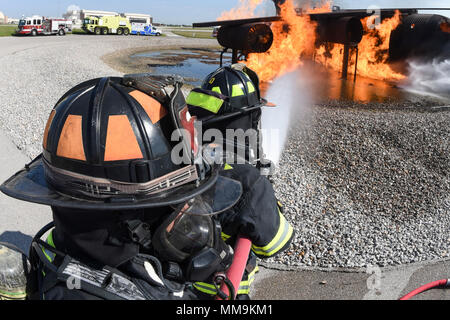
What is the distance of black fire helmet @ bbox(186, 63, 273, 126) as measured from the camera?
3664mm

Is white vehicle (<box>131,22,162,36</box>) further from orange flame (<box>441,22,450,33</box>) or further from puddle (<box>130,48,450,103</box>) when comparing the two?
orange flame (<box>441,22,450,33</box>)

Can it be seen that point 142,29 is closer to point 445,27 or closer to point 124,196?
point 445,27

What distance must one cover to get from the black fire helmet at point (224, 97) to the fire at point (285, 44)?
11503 mm

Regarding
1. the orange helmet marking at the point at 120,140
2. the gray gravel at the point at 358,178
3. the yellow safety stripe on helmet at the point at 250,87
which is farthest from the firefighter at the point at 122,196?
the gray gravel at the point at 358,178

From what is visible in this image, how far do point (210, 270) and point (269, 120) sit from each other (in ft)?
27.2

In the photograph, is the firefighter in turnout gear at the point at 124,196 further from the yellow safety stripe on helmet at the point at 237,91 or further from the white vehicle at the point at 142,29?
the white vehicle at the point at 142,29

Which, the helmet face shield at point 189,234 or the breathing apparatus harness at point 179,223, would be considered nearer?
the breathing apparatus harness at point 179,223

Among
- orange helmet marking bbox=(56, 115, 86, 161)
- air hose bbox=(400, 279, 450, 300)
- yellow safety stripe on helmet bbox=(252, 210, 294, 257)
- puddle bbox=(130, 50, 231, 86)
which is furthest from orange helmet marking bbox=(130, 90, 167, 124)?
puddle bbox=(130, 50, 231, 86)

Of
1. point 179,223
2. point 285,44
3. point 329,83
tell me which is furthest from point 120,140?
point 285,44

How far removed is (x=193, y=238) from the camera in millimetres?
1816

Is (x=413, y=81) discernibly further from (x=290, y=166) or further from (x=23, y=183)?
(x=23, y=183)

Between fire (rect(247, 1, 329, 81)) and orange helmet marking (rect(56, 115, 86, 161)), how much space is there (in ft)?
46.0

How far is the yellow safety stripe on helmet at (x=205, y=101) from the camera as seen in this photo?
365cm

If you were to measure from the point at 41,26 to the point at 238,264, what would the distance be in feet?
146
